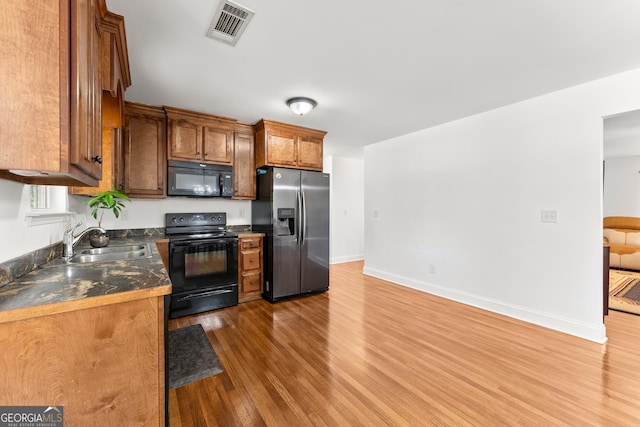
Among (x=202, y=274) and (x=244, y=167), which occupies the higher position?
(x=244, y=167)

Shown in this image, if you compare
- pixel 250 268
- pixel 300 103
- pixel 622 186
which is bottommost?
pixel 250 268

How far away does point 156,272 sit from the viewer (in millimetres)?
1377

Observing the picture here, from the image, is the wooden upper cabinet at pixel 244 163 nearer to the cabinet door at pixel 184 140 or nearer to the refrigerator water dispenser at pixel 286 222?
the cabinet door at pixel 184 140

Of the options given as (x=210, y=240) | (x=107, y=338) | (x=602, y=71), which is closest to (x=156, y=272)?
(x=107, y=338)

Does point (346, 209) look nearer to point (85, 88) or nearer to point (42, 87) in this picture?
point (85, 88)

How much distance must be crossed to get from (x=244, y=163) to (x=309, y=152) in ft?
3.16

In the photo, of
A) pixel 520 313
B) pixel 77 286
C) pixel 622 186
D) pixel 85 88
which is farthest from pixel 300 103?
pixel 622 186

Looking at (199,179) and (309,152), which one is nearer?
(199,179)

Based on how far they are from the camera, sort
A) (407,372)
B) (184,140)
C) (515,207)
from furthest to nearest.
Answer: (184,140) < (515,207) < (407,372)

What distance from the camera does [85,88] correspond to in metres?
1.03

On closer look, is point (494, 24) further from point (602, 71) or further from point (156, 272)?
point (156, 272)

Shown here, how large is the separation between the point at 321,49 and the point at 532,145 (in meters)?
2.56

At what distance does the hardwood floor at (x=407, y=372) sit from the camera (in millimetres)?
1579

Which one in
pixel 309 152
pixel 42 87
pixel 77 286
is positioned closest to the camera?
pixel 42 87
